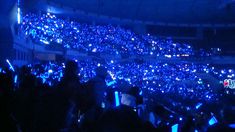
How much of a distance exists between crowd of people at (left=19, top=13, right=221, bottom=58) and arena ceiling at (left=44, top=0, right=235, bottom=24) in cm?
402

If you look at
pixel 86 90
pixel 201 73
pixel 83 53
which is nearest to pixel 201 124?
pixel 86 90

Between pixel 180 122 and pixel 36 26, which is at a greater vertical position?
pixel 36 26

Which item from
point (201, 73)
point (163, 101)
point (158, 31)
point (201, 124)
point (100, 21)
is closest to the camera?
point (201, 124)

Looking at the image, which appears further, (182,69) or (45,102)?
(182,69)

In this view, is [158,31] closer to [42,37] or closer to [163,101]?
[42,37]

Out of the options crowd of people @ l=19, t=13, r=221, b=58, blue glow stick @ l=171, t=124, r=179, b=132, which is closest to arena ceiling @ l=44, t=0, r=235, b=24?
crowd of people @ l=19, t=13, r=221, b=58

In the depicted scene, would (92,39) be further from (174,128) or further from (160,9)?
(174,128)

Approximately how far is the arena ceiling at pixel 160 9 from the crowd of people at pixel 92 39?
13.2ft

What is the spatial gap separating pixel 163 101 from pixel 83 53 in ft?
79.2

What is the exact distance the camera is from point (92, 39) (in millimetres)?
33656

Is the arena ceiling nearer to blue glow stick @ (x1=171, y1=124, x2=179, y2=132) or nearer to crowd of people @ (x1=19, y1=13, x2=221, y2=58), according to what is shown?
crowd of people @ (x1=19, y1=13, x2=221, y2=58)

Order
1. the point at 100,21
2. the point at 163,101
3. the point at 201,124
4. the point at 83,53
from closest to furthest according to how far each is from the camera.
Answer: the point at 201,124 → the point at 163,101 → the point at 83,53 → the point at 100,21

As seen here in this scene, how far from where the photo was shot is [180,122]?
5.82 meters

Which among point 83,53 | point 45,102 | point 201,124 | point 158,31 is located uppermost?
point 158,31
